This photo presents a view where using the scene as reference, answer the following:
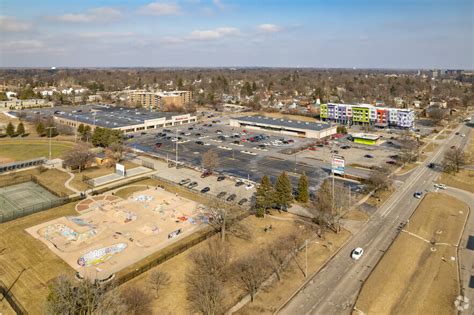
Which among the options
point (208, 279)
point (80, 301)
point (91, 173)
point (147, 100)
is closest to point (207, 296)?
point (208, 279)

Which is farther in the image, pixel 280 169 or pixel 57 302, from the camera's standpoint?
pixel 280 169

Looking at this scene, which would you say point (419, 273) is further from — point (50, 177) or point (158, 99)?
point (158, 99)

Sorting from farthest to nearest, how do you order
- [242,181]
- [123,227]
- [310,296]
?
[242,181]
[123,227]
[310,296]

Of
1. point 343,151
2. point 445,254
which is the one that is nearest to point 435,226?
point 445,254

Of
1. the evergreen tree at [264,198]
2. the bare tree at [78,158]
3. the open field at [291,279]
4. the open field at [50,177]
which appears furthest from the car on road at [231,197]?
the bare tree at [78,158]

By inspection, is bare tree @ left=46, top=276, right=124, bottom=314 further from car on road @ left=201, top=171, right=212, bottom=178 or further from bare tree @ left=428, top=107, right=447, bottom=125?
bare tree @ left=428, top=107, right=447, bottom=125

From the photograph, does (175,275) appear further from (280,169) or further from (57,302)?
(280,169)

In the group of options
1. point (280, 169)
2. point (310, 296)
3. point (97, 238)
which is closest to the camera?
point (310, 296)

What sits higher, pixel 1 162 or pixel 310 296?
pixel 1 162
